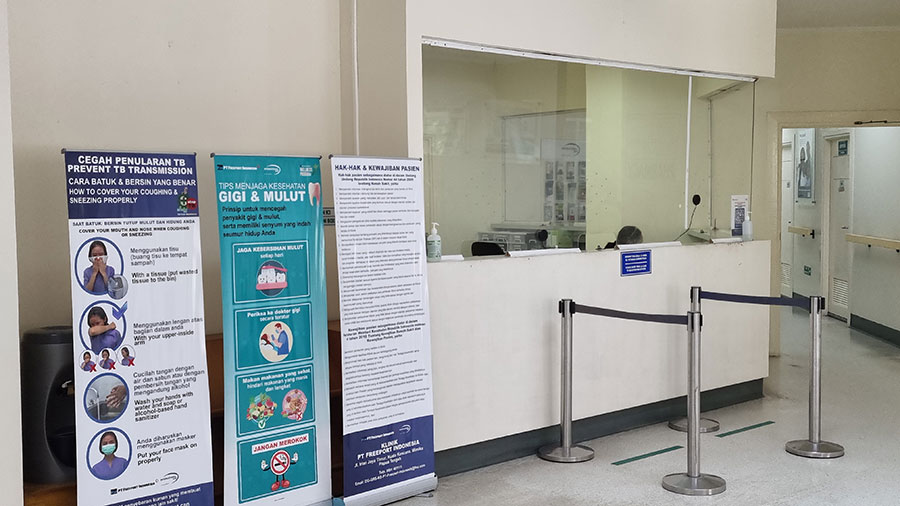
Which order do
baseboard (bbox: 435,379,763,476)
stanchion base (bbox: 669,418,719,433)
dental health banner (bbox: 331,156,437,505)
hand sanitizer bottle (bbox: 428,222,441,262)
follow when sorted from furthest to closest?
stanchion base (bbox: 669,418,719,433) < baseboard (bbox: 435,379,763,476) < hand sanitizer bottle (bbox: 428,222,441,262) < dental health banner (bbox: 331,156,437,505)

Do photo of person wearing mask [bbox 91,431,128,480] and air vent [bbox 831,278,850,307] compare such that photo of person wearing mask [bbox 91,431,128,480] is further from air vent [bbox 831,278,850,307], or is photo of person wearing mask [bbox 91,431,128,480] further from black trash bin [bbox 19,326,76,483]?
air vent [bbox 831,278,850,307]

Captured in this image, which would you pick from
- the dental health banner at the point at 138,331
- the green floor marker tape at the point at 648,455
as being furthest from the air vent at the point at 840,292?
the dental health banner at the point at 138,331

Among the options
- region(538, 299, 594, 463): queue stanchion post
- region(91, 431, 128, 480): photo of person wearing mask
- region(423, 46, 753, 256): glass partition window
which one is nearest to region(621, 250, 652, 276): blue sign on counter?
region(423, 46, 753, 256): glass partition window

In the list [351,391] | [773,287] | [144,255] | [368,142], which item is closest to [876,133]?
[773,287]

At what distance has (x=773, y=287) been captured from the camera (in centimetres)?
795

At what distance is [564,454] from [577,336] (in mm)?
757

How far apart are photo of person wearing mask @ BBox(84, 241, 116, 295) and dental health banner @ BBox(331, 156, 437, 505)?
107 centimetres

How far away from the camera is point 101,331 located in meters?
3.40

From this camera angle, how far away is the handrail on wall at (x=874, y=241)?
27.7ft

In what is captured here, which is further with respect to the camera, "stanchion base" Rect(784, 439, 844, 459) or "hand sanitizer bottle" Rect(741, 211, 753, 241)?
"hand sanitizer bottle" Rect(741, 211, 753, 241)

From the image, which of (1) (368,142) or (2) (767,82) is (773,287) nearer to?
(2) (767,82)

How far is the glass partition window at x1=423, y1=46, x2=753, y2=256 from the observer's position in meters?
4.73

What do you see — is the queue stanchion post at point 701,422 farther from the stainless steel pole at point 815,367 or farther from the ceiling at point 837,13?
the ceiling at point 837,13

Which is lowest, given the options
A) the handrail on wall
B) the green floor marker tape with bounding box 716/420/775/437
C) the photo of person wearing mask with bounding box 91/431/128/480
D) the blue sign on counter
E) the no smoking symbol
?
the green floor marker tape with bounding box 716/420/775/437
